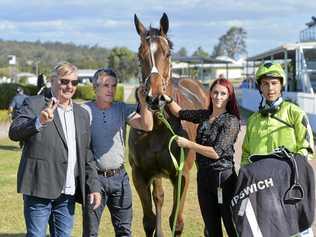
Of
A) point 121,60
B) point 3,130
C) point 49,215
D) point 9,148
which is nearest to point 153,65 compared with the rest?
point 49,215

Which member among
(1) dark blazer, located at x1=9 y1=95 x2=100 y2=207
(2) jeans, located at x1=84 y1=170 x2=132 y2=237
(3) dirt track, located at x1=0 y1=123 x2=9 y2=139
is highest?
(1) dark blazer, located at x1=9 y1=95 x2=100 y2=207

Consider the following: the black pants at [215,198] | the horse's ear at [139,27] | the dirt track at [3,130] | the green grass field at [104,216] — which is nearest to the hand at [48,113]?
the black pants at [215,198]

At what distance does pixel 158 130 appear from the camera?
5352 mm

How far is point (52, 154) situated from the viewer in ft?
12.8

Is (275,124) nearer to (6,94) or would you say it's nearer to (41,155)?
(41,155)

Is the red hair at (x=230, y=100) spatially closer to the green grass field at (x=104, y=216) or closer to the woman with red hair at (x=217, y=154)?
the woman with red hair at (x=217, y=154)

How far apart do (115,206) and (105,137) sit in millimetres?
622

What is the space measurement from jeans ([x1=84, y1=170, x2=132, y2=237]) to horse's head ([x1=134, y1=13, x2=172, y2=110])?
715 millimetres

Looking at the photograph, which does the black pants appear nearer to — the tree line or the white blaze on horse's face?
the white blaze on horse's face

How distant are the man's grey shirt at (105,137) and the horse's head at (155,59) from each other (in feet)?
1.17

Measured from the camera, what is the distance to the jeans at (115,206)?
4.54 meters

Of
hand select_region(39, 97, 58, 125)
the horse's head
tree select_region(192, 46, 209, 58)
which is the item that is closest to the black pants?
the horse's head

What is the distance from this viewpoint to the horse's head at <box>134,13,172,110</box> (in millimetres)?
4588

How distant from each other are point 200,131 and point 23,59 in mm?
162184
